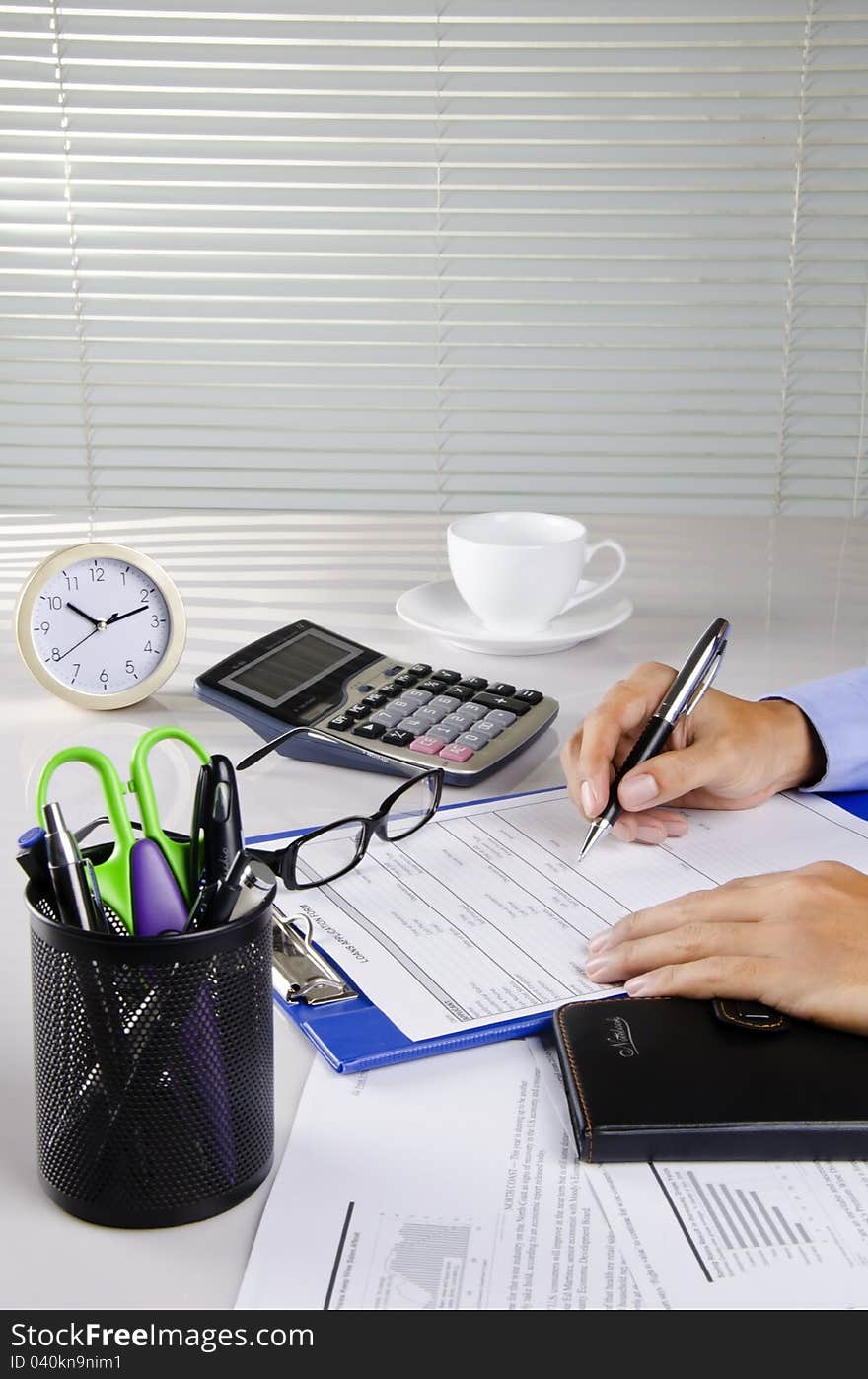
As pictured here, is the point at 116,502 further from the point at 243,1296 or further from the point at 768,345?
the point at 243,1296

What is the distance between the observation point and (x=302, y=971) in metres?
0.72

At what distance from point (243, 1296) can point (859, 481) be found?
290cm

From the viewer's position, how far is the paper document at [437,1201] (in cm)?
52

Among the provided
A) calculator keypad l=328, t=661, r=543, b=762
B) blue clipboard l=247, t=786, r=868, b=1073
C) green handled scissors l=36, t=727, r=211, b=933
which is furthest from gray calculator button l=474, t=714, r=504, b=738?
green handled scissors l=36, t=727, r=211, b=933

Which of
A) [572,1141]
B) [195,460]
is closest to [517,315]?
[195,460]

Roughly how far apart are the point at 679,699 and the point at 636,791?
88mm

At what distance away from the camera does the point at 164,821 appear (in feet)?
3.03

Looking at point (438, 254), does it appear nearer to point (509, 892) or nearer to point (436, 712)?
point (436, 712)

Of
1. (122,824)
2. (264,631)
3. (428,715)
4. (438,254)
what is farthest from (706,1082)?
(438,254)

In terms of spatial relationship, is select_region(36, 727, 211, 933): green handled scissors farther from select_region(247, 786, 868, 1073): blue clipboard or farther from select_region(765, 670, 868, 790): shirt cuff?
select_region(765, 670, 868, 790): shirt cuff

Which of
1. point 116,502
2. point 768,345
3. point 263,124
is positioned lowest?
point 116,502

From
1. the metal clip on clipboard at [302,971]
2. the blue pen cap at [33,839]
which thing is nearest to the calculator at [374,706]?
the metal clip on clipboard at [302,971]
